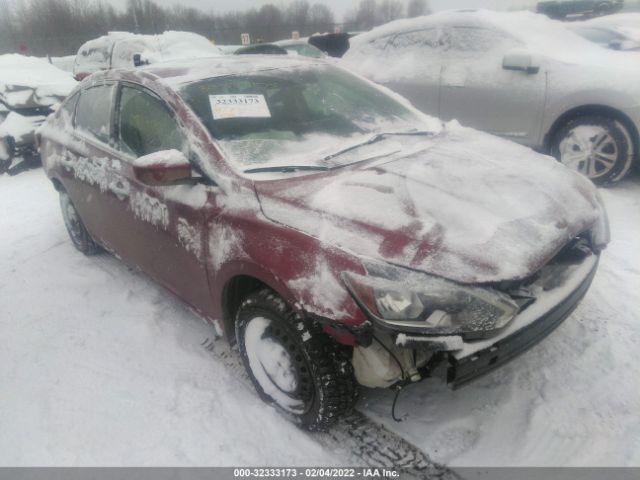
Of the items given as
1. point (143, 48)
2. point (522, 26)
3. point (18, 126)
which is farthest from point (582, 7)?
point (18, 126)

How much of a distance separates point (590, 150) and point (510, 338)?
328cm

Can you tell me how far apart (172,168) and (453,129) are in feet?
5.70

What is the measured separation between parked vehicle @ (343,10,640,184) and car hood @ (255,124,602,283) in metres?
2.21

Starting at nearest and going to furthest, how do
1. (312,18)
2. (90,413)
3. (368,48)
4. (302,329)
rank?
(302,329) → (90,413) → (368,48) → (312,18)

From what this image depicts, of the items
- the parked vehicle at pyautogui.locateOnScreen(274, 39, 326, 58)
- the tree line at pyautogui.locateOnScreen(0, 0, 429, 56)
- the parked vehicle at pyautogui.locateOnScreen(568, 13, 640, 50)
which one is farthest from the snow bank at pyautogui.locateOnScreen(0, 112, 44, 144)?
the tree line at pyautogui.locateOnScreen(0, 0, 429, 56)

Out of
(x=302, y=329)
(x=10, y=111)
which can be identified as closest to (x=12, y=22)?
(x=10, y=111)

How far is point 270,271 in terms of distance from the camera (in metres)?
1.82

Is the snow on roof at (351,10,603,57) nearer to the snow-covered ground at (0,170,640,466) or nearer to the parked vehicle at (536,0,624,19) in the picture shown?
the snow-covered ground at (0,170,640,466)

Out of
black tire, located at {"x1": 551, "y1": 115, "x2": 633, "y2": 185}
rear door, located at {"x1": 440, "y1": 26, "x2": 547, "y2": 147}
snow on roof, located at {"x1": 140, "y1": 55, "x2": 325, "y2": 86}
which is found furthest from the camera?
rear door, located at {"x1": 440, "y1": 26, "x2": 547, "y2": 147}

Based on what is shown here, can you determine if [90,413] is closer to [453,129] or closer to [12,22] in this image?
[453,129]

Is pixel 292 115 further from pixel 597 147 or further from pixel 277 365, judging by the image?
pixel 597 147

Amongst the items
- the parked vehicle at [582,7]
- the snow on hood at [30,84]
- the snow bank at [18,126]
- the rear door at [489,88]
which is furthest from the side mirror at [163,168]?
the parked vehicle at [582,7]

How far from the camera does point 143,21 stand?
25.0 m

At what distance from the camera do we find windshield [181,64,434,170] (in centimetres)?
223
